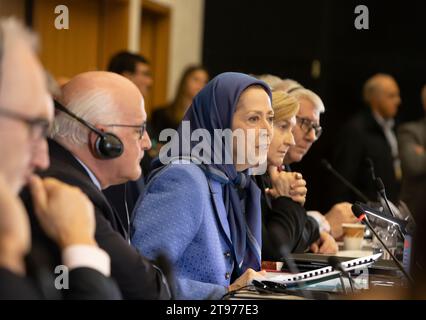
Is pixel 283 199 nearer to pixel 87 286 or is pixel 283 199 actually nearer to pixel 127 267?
pixel 127 267

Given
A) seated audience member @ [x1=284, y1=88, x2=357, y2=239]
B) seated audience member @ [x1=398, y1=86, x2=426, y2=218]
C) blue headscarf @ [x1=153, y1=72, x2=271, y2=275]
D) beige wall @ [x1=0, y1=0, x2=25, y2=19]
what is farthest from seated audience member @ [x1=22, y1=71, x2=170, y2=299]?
beige wall @ [x1=0, y1=0, x2=25, y2=19]

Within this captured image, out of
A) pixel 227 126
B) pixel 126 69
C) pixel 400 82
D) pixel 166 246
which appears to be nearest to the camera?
pixel 166 246

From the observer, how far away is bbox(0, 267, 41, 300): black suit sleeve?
5.01 ft

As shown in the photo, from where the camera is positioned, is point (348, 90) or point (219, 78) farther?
point (348, 90)

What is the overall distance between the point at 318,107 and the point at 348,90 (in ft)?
14.3

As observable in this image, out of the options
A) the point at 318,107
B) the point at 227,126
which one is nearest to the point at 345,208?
the point at 318,107

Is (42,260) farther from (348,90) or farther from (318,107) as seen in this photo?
(348,90)

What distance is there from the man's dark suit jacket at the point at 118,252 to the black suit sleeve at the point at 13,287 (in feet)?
1.65

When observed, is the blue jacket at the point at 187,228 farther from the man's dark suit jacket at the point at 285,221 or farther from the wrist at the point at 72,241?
the wrist at the point at 72,241

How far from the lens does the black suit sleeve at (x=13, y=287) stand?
153 cm

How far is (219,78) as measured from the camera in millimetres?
3162

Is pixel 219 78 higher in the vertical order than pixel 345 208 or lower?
higher

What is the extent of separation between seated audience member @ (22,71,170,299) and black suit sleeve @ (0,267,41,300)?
0.61 m

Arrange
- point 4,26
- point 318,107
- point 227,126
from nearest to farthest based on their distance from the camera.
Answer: point 4,26 < point 227,126 < point 318,107
